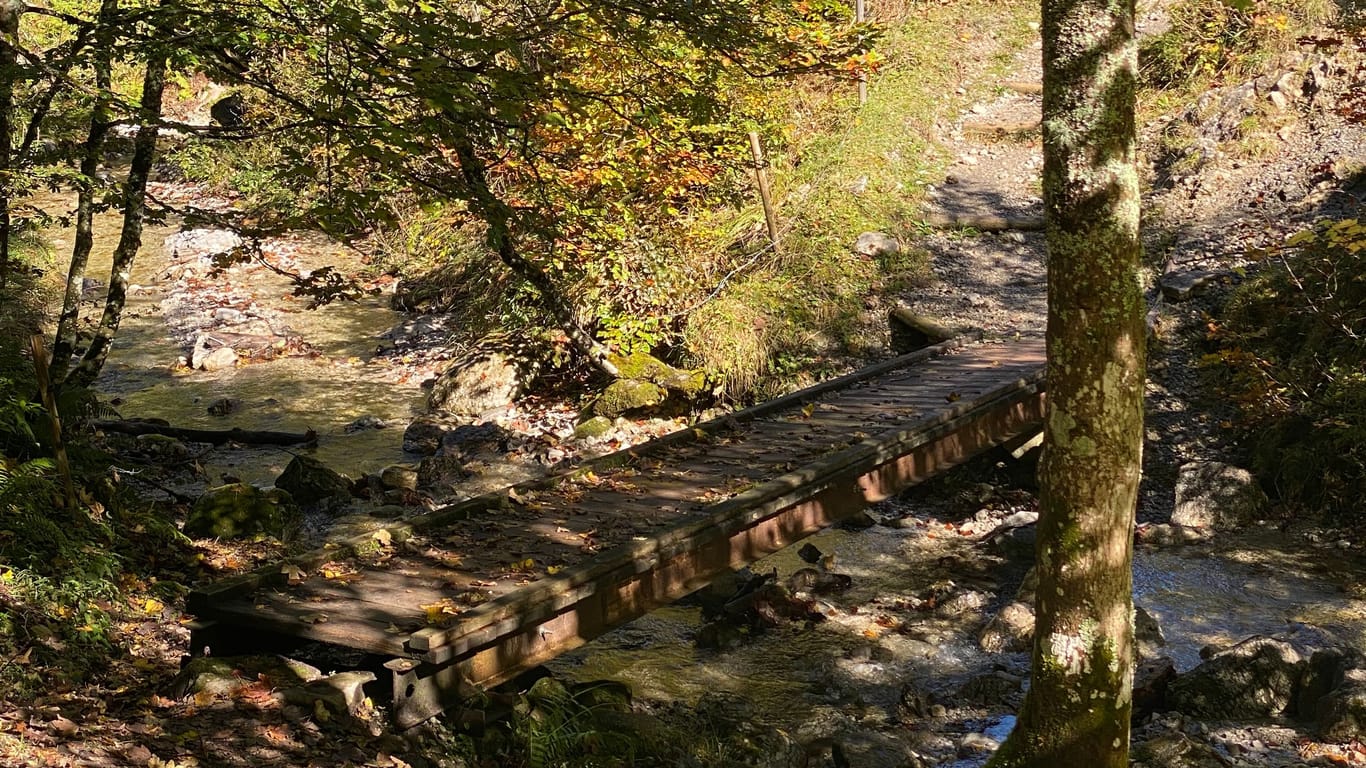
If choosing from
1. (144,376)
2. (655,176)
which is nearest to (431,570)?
(655,176)

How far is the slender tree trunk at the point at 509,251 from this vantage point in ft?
20.2

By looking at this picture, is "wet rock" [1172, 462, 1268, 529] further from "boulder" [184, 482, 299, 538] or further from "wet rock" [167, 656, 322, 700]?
"boulder" [184, 482, 299, 538]

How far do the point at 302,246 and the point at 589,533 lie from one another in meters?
17.4

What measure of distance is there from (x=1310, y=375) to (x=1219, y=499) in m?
1.57

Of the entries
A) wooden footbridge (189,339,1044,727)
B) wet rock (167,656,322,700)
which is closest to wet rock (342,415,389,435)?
wooden footbridge (189,339,1044,727)

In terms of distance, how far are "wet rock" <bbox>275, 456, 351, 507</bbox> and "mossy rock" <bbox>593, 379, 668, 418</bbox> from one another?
10.7 feet

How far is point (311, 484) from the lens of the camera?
33.4 feet

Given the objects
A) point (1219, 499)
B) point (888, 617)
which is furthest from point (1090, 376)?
point (1219, 499)

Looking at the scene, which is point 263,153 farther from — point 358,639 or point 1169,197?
point 358,639

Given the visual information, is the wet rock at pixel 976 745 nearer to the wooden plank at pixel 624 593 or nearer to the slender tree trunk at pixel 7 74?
the wooden plank at pixel 624 593

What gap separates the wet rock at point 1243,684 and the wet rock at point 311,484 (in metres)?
7.31

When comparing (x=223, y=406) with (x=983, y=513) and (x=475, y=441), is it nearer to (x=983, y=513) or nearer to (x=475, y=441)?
(x=475, y=441)

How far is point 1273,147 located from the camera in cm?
1478

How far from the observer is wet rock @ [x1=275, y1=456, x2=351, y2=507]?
10.1 metres
